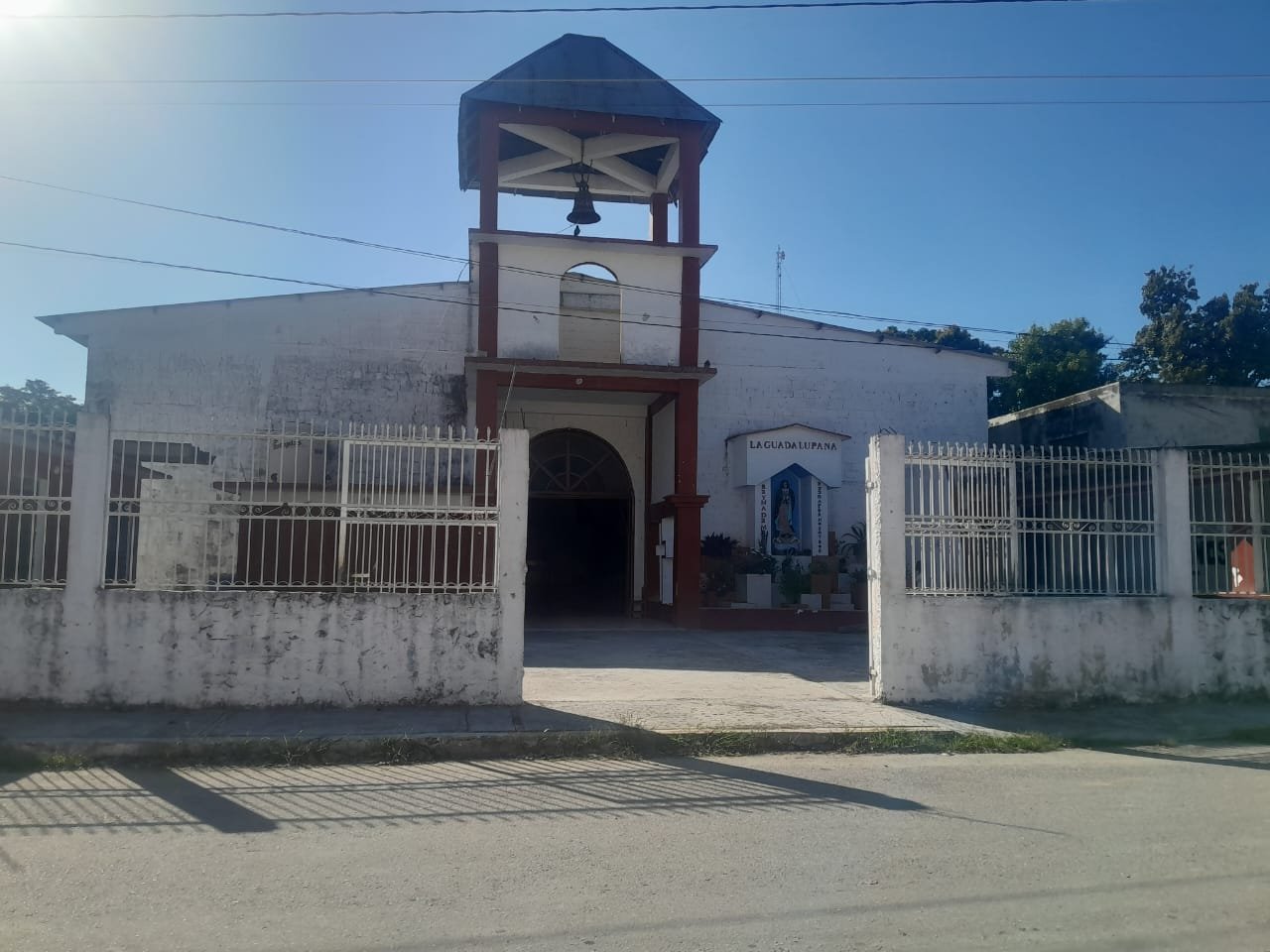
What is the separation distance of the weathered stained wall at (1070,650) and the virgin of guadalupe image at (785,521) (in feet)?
31.2

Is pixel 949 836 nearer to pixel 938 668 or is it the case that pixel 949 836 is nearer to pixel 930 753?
pixel 930 753

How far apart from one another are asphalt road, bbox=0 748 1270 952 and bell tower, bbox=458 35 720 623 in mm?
10523

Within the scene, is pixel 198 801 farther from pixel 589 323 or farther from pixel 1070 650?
pixel 589 323

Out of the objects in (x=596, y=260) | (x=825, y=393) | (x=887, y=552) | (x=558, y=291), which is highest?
(x=596, y=260)

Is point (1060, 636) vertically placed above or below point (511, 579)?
below

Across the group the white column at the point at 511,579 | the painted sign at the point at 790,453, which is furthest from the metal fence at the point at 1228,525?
the painted sign at the point at 790,453

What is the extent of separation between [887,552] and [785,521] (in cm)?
980

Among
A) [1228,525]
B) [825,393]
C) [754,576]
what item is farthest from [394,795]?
[825,393]

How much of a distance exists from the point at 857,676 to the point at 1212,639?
357 cm

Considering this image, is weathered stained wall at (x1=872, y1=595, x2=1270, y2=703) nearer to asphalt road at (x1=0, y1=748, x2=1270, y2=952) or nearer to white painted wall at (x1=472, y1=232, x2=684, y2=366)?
asphalt road at (x1=0, y1=748, x2=1270, y2=952)

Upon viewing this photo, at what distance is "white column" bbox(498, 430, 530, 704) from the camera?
28.0ft

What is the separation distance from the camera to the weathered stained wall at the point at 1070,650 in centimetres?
908

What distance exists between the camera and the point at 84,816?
5.57m

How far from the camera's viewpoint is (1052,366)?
30.3m
